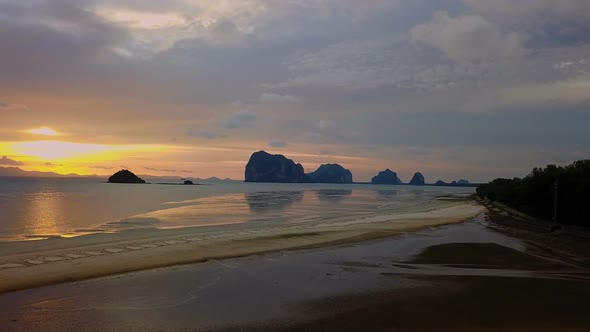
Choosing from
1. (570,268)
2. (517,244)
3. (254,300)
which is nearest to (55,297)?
(254,300)

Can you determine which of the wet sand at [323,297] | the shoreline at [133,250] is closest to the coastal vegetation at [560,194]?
the shoreline at [133,250]

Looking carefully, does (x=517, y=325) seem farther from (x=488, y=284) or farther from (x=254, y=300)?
(x=254, y=300)

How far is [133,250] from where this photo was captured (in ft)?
57.5

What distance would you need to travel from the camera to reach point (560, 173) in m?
30.0

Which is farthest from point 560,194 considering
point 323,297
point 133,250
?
point 133,250

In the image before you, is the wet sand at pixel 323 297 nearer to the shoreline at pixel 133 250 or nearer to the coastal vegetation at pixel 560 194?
the shoreline at pixel 133 250

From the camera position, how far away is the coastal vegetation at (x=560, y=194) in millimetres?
25766

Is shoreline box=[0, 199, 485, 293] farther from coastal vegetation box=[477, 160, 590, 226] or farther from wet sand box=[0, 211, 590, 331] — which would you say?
coastal vegetation box=[477, 160, 590, 226]

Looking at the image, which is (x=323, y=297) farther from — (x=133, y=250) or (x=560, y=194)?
(x=560, y=194)

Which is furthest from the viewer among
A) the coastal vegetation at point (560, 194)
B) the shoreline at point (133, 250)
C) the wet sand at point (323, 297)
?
the coastal vegetation at point (560, 194)

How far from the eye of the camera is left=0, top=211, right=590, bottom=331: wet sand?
26.8ft

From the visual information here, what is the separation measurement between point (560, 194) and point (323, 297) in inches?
1042

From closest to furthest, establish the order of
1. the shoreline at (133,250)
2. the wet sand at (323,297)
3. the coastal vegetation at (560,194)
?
the wet sand at (323,297) < the shoreline at (133,250) < the coastal vegetation at (560,194)

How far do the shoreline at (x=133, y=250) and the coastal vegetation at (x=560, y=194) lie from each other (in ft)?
37.5
